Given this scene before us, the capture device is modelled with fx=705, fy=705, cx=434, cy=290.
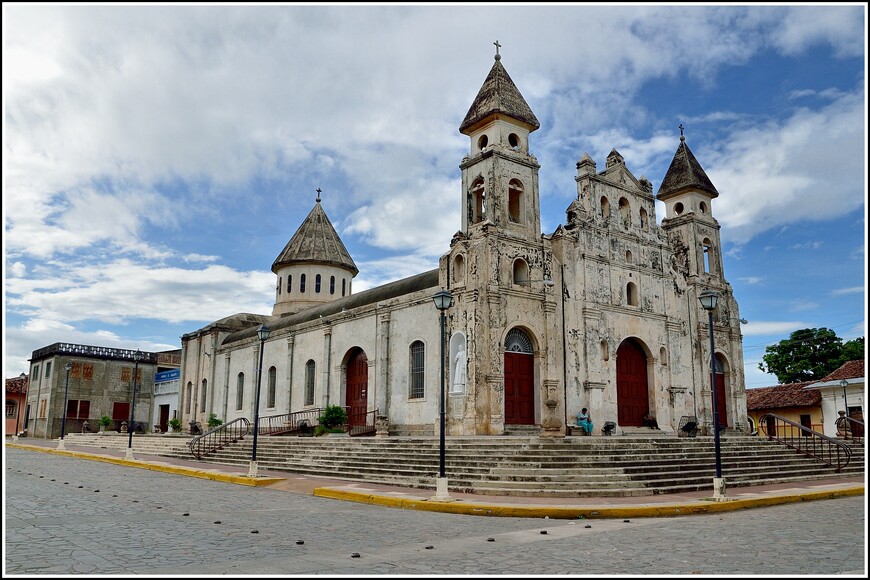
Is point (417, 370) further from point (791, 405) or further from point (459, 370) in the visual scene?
point (791, 405)

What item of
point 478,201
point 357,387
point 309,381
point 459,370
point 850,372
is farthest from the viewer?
point 850,372

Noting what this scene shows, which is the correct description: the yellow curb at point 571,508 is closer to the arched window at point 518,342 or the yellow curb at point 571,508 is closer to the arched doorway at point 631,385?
the arched window at point 518,342

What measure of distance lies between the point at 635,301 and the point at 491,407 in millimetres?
8625

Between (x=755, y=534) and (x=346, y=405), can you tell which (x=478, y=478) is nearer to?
(x=755, y=534)

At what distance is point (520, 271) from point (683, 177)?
1168 cm

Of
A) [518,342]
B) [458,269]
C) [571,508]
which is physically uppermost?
[458,269]

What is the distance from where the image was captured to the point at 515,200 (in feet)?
85.3

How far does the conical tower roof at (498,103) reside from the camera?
25297mm

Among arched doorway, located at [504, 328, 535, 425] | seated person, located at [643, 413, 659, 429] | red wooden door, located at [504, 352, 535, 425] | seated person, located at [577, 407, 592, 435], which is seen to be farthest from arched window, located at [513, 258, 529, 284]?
seated person, located at [643, 413, 659, 429]

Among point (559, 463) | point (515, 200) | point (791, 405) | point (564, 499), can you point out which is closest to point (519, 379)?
point (515, 200)

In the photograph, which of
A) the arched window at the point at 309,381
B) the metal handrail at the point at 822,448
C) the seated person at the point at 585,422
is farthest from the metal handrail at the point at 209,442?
the metal handrail at the point at 822,448

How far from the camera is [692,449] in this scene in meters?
19.5

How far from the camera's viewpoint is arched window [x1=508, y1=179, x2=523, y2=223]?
2541 centimetres

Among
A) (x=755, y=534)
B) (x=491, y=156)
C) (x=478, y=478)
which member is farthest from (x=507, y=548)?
(x=491, y=156)
